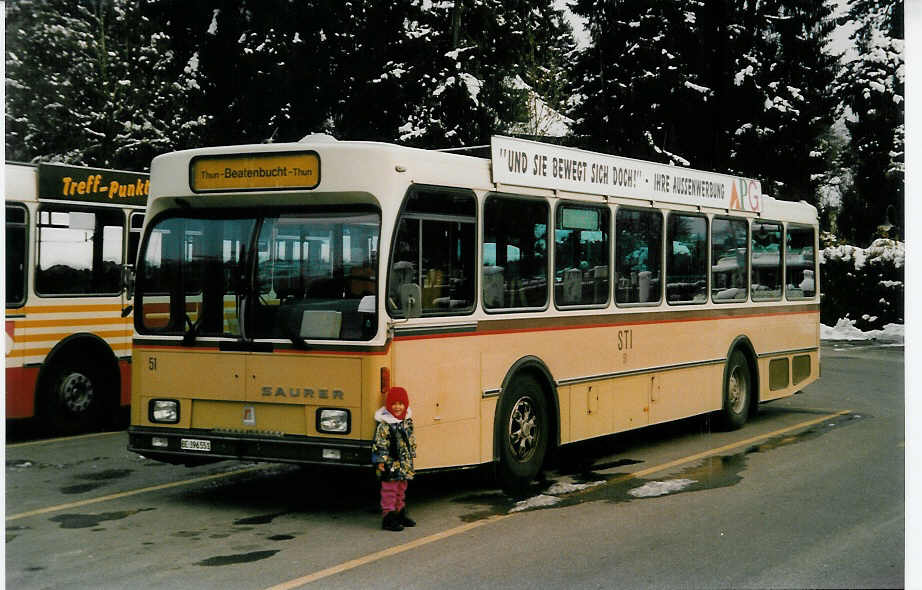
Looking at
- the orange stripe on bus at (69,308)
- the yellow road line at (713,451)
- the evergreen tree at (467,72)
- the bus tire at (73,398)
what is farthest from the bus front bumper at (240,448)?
the evergreen tree at (467,72)

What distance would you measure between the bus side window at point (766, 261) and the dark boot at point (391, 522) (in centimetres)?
714

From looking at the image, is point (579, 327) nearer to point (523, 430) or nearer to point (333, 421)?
point (523, 430)

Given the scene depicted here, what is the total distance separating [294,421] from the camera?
7.90m

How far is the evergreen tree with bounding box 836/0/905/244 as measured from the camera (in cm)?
880

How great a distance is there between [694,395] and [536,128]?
5.07 meters

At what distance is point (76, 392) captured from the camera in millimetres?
12258

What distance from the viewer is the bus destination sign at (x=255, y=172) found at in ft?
26.1

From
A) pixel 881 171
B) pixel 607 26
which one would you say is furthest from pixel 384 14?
pixel 881 171

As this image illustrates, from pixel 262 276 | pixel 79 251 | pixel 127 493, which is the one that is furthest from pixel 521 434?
pixel 79 251

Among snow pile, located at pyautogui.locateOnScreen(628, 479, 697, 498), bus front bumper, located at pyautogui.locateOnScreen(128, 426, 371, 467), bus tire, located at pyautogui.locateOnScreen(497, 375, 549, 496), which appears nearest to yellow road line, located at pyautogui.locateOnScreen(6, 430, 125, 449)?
bus front bumper, located at pyautogui.locateOnScreen(128, 426, 371, 467)

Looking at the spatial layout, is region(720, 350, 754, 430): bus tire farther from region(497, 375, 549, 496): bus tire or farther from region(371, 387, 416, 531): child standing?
region(371, 387, 416, 531): child standing

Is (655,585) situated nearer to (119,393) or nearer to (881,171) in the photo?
(881,171)

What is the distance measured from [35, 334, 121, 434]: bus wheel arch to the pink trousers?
570 cm

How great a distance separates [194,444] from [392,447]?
165 cm
